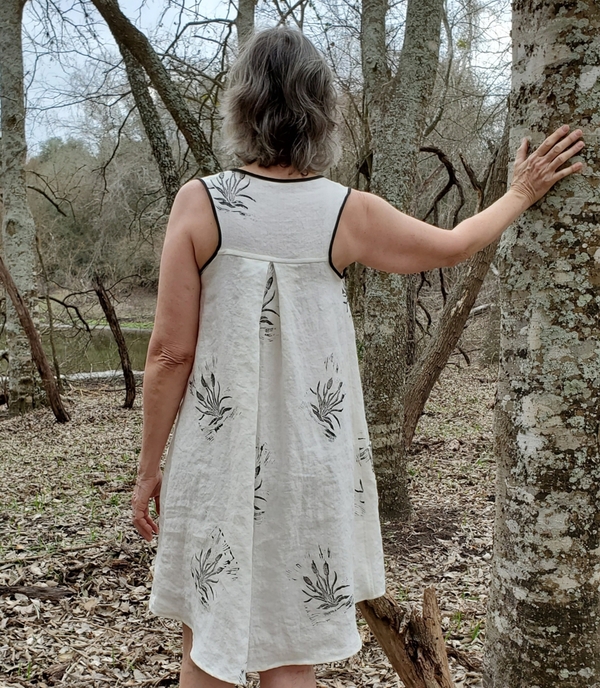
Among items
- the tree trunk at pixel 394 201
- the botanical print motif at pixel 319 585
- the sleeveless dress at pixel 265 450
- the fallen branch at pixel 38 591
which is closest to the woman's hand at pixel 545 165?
the sleeveless dress at pixel 265 450

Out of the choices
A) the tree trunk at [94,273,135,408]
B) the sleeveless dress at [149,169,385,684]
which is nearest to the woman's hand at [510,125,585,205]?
the sleeveless dress at [149,169,385,684]

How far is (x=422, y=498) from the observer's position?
4.22 meters

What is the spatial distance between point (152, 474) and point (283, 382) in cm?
40

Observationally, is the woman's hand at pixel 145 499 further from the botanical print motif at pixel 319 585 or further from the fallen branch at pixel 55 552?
the fallen branch at pixel 55 552

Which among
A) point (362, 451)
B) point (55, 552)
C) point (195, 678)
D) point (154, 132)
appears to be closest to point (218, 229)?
point (362, 451)

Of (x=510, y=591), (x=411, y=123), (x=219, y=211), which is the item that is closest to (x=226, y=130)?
(x=219, y=211)

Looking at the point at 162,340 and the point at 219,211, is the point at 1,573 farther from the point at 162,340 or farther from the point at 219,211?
the point at 219,211

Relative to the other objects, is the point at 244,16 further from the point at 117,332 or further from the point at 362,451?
the point at 362,451

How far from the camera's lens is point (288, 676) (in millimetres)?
1498

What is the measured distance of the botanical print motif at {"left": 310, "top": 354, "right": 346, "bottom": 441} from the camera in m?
1.43

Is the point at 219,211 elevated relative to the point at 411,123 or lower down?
lower down

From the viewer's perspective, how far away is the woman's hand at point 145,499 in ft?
5.08

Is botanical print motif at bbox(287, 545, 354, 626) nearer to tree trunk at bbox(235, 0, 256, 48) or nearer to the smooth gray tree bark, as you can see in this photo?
tree trunk at bbox(235, 0, 256, 48)

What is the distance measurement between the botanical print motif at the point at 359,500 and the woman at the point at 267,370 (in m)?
0.09
